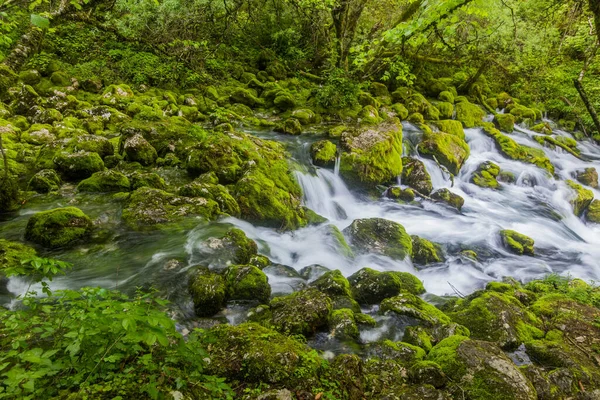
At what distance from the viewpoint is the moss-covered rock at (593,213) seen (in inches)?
420

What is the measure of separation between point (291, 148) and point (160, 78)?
5958 mm

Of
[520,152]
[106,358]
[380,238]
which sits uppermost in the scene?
[106,358]

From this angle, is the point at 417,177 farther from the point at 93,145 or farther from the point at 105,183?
the point at 93,145

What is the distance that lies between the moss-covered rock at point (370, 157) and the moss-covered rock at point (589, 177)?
24.2 feet

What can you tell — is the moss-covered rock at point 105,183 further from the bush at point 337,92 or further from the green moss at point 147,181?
the bush at point 337,92

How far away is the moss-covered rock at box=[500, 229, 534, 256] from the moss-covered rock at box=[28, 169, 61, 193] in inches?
393

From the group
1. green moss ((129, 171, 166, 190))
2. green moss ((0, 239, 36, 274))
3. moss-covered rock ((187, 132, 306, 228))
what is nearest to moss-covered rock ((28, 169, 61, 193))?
green moss ((129, 171, 166, 190))

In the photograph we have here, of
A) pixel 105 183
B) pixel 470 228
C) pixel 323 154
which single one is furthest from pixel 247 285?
pixel 470 228

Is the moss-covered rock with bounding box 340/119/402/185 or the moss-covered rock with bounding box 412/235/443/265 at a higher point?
the moss-covered rock with bounding box 340/119/402/185

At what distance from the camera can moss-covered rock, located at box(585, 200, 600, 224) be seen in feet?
35.0

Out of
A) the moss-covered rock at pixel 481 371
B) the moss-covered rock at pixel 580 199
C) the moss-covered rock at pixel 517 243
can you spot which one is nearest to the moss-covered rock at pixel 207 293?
the moss-covered rock at pixel 481 371

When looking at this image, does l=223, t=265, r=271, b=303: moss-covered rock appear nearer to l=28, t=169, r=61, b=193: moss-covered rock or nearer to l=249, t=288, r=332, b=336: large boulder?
l=249, t=288, r=332, b=336: large boulder

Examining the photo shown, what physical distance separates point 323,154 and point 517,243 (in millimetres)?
5333

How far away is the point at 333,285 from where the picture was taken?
5199mm
